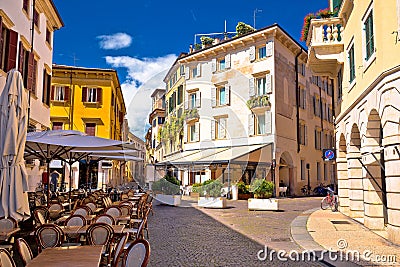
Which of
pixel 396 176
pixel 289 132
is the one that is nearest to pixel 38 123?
pixel 396 176

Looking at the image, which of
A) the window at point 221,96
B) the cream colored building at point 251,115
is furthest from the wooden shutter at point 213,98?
the window at point 221,96

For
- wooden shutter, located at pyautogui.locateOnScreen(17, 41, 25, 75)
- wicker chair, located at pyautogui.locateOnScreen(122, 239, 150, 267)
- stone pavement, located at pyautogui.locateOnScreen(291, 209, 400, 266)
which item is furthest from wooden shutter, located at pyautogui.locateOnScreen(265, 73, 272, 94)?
wicker chair, located at pyautogui.locateOnScreen(122, 239, 150, 267)

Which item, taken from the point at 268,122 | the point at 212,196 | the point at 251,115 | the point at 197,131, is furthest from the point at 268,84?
the point at 212,196

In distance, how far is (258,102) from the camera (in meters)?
28.4

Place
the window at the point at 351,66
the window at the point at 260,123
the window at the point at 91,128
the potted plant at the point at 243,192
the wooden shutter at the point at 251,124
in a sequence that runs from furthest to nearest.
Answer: the window at the point at 91,128, the wooden shutter at the point at 251,124, the window at the point at 260,123, the potted plant at the point at 243,192, the window at the point at 351,66

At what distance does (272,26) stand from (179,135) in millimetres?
12773

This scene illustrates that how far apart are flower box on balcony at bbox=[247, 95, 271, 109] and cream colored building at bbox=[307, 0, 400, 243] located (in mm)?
11149

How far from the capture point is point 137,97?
21438mm

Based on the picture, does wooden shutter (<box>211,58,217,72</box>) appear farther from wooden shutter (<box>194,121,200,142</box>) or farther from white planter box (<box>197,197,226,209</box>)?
white planter box (<box>197,197,226,209</box>)

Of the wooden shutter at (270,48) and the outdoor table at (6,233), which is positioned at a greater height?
the wooden shutter at (270,48)

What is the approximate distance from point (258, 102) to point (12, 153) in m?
23.2

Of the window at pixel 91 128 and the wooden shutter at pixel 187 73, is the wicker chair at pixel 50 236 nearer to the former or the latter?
the wooden shutter at pixel 187 73

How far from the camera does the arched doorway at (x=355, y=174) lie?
13.0m

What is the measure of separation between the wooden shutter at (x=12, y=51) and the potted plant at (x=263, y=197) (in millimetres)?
11361
